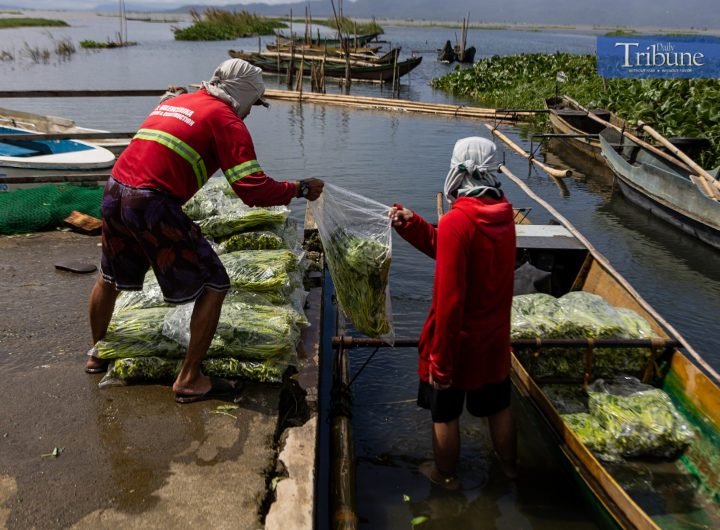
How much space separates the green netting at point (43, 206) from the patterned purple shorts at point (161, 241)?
3.22m

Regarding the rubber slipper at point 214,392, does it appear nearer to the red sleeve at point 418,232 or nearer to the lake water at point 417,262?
→ the lake water at point 417,262

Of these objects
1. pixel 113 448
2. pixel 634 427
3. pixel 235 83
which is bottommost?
pixel 634 427

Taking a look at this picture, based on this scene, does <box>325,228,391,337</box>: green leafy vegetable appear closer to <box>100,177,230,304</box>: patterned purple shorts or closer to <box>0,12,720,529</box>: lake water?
<box>100,177,230,304</box>: patterned purple shorts

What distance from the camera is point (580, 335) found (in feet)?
14.3

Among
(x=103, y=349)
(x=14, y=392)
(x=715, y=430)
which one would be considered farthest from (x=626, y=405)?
(x=14, y=392)

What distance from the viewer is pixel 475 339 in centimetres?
301

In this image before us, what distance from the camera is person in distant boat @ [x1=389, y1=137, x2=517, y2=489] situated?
9.27 ft

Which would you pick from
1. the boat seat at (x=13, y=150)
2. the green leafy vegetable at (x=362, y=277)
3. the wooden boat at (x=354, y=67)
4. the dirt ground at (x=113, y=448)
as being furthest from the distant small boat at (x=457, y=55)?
the dirt ground at (x=113, y=448)

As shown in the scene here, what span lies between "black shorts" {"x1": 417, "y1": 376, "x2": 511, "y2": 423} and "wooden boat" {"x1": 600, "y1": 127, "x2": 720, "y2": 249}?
22.5 feet

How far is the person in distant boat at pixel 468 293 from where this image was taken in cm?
283

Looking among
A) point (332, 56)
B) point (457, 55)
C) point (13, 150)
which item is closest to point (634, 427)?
point (13, 150)

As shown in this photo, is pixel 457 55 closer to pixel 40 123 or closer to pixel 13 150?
pixel 40 123

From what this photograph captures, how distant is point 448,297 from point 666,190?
8.50 metres

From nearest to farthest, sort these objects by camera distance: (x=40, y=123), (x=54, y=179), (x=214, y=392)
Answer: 1. (x=214, y=392)
2. (x=54, y=179)
3. (x=40, y=123)
